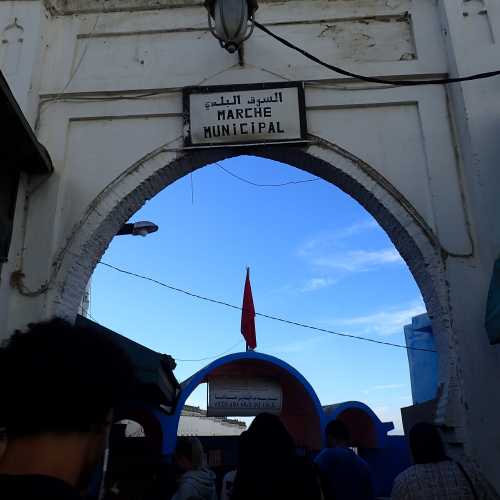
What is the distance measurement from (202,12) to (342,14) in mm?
1296

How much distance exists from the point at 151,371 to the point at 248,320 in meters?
4.23

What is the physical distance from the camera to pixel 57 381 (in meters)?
0.96

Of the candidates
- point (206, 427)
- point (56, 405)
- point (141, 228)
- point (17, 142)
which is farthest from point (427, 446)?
point (206, 427)

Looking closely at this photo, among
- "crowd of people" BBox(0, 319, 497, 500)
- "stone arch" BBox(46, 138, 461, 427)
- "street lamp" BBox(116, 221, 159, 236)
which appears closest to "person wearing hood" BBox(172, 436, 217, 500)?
"stone arch" BBox(46, 138, 461, 427)

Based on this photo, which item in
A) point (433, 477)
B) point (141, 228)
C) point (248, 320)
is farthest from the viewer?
point (248, 320)

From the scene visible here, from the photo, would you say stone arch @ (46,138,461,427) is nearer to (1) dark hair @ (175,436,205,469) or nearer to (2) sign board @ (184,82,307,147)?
(2) sign board @ (184,82,307,147)

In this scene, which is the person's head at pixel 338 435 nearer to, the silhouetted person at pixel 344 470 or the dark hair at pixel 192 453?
the silhouetted person at pixel 344 470

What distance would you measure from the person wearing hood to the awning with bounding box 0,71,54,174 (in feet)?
7.94

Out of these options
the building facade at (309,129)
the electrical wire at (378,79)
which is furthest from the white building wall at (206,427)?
the electrical wire at (378,79)

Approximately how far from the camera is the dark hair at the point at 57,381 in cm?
96

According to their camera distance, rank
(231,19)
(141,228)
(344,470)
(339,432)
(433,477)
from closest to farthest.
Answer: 1. (433,477)
2. (344,470)
3. (339,432)
4. (231,19)
5. (141,228)

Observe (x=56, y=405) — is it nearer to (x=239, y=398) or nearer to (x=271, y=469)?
(x=271, y=469)

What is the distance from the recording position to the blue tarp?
318 centimetres

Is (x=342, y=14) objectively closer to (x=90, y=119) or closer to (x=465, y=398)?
(x=90, y=119)
